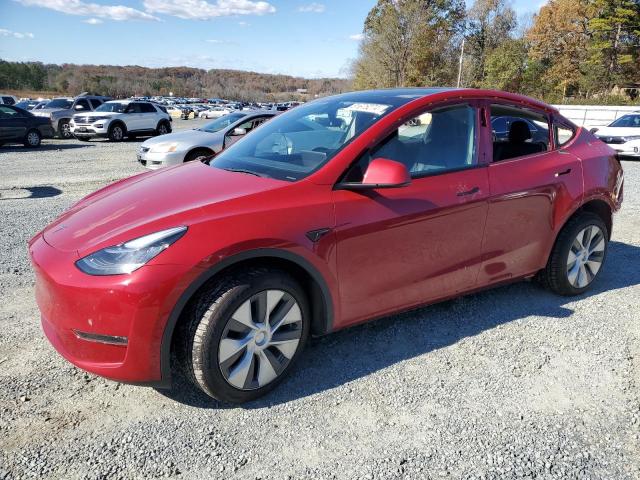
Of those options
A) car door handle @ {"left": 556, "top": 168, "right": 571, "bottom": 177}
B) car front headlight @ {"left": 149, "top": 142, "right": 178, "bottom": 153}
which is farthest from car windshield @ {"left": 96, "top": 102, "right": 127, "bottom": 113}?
car door handle @ {"left": 556, "top": 168, "right": 571, "bottom": 177}

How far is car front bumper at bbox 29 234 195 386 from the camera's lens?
2.29 meters

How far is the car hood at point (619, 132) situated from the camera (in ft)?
46.3

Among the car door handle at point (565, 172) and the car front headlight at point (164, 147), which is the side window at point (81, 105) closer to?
the car front headlight at point (164, 147)

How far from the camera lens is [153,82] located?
118500 millimetres

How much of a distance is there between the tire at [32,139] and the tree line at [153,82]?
25.5 metres

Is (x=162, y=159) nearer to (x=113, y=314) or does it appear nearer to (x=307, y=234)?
(x=307, y=234)

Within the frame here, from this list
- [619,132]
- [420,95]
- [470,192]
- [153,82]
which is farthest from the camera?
[153,82]

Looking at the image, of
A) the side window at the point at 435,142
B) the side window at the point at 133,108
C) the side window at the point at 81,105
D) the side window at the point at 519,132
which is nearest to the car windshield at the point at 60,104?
the side window at the point at 81,105

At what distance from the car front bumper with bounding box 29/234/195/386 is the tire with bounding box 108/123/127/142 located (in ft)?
59.8

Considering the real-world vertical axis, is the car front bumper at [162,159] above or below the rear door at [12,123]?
below

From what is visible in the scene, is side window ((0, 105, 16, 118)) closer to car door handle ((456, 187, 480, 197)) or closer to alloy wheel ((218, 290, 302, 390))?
alloy wheel ((218, 290, 302, 390))

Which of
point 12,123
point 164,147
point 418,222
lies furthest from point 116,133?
point 418,222

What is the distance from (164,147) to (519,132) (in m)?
7.19

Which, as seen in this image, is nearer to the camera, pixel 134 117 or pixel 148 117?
pixel 134 117
